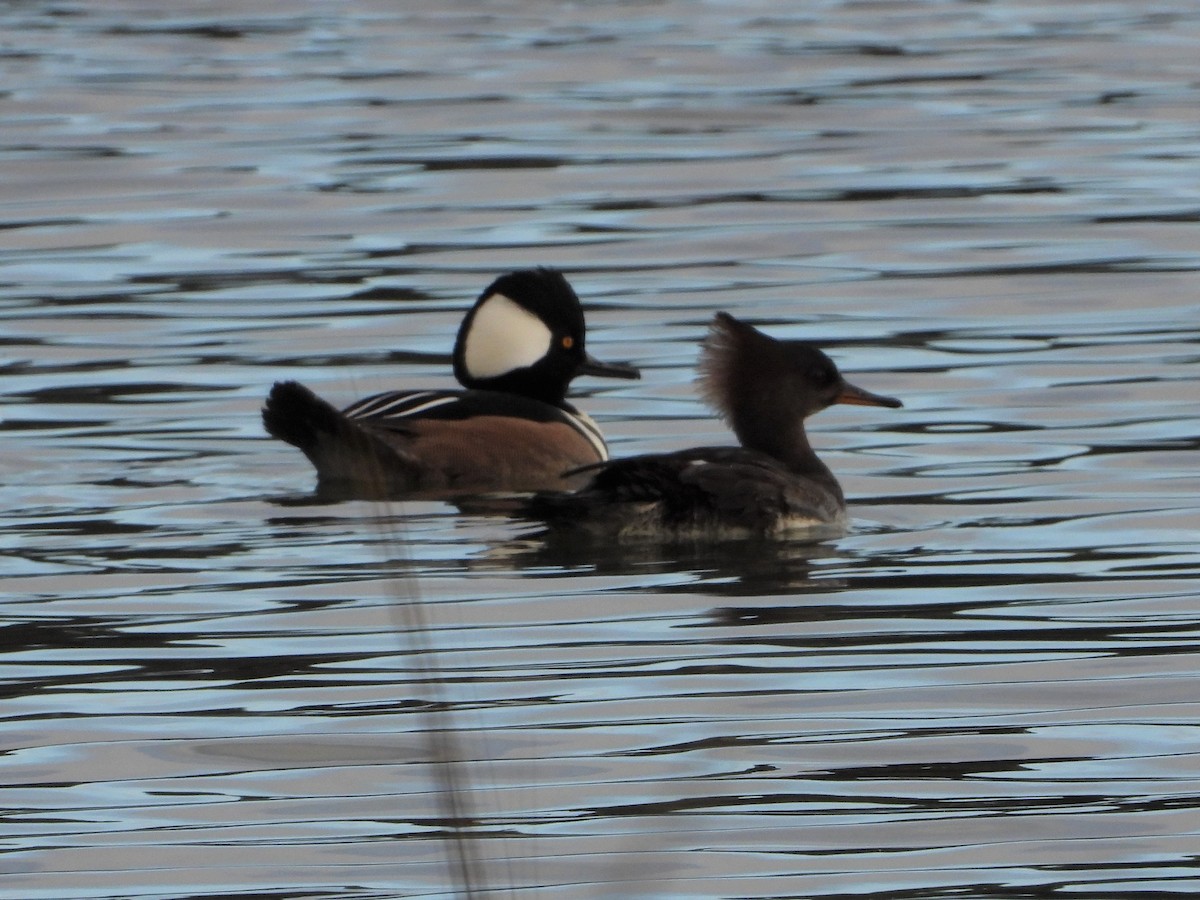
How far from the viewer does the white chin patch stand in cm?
1082

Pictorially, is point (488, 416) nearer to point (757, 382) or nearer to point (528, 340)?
point (528, 340)

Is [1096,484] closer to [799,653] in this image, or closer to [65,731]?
[799,653]

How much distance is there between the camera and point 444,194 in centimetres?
1744

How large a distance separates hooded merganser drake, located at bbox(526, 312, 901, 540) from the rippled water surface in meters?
0.15

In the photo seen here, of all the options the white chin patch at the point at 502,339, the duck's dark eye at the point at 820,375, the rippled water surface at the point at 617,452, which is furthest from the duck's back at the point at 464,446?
the duck's dark eye at the point at 820,375

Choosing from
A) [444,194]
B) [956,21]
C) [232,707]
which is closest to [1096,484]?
[232,707]

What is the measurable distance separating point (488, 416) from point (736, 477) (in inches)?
65.9

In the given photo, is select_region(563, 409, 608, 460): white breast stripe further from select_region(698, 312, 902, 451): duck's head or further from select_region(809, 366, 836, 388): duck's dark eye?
select_region(809, 366, 836, 388): duck's dark eye

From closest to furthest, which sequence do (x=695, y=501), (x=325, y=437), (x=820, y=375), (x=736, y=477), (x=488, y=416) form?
(x=695, y=501) → (x=736, y=477) → (x=325, y=437) → (x=820, y=375) → (x=488, y=416)

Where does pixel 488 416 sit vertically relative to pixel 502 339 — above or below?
below

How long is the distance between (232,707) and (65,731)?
1.34ft

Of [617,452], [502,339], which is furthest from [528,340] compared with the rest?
[617,452]

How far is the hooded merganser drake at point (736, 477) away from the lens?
28.4 ft

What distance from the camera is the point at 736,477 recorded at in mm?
8805
